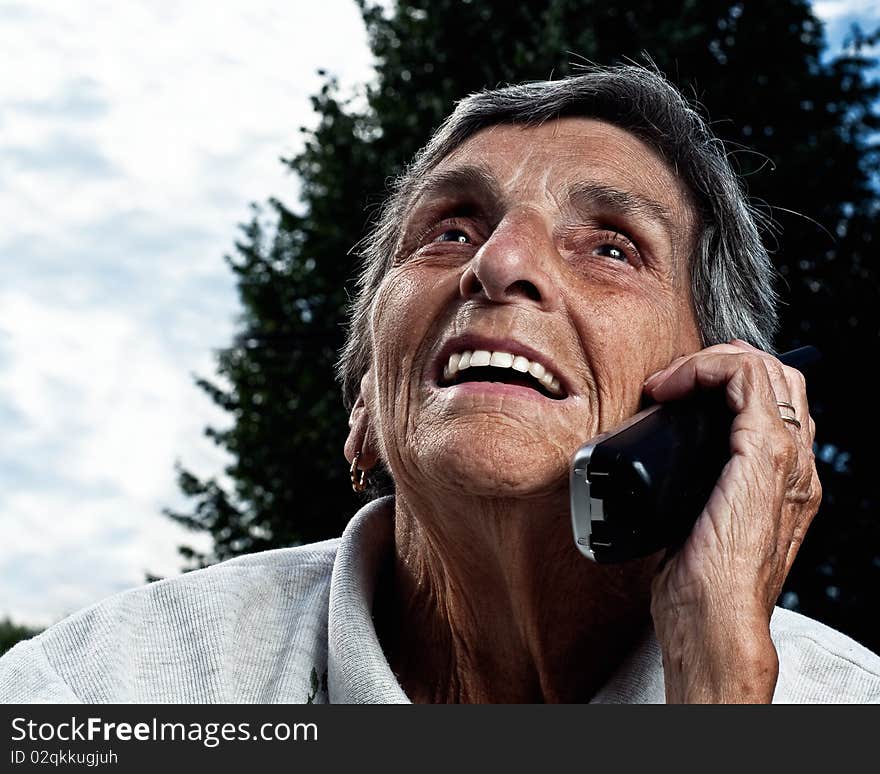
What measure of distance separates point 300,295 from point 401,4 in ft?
12.3

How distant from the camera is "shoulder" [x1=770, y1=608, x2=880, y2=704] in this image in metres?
2.52

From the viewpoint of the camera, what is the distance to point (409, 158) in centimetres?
1055

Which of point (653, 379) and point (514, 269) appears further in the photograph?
point (653, 379)

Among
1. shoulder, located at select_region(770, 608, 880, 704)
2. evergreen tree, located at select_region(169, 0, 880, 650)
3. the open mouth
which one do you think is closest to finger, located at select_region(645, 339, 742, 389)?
the open mouth

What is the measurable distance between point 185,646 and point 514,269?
1.11 meters

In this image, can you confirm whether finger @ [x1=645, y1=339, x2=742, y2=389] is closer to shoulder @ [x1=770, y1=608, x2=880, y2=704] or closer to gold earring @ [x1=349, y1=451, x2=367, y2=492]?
shoulder @ [x1=770, y1=608, x2=880, y2=704]

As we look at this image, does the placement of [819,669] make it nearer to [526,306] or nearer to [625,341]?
[625,341]

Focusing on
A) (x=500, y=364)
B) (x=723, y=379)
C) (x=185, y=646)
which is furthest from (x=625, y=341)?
(x=185, y=646)

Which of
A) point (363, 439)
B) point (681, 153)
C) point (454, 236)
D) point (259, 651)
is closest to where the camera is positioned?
point (259, 651)

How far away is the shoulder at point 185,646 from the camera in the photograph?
2215 mm

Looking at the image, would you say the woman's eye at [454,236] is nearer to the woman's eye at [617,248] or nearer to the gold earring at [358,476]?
the woman's eye at [617,248]

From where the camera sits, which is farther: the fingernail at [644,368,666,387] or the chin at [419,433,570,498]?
the fingernail at [644,368,666,387]
